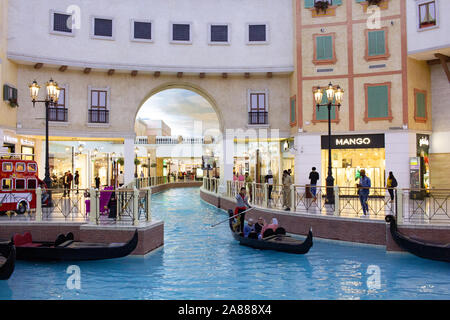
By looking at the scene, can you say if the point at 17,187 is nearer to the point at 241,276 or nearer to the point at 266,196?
the point at 266,196

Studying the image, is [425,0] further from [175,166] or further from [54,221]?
[175,166]

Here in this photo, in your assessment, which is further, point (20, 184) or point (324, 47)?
point (324, 47)

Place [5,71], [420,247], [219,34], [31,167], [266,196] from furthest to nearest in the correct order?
[219,34]
[5,71]
[266,196]
[31,167]
[420,247]

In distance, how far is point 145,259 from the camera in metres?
9.96

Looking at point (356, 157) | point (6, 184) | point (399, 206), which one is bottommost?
point (399, 206)

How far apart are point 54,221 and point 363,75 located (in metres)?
15.1

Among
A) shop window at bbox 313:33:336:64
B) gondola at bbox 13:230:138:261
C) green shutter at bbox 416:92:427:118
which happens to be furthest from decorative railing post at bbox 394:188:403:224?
shop window at bbox 313:33:336:64

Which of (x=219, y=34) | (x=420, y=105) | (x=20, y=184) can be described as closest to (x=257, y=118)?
(x=219, y=34)

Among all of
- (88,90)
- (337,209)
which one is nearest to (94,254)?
(337,209)

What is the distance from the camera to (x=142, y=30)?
21.1 m

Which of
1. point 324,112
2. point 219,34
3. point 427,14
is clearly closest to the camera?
point 427,14

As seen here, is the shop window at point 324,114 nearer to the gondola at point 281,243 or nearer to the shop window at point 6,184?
the gondola at point 281,243

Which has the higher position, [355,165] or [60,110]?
[60,110]

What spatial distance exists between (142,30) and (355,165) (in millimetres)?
12711
